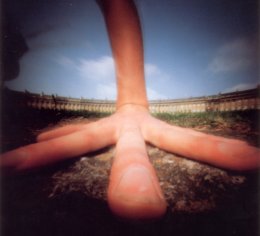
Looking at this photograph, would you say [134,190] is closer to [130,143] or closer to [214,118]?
[130,143]

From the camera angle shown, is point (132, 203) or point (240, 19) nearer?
point (132, 203)

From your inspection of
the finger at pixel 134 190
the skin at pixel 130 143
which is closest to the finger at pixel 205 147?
the skin at pixel 130 143

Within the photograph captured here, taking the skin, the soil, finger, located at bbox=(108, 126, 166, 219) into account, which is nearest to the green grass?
the skin

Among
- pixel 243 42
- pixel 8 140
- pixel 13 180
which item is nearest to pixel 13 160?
pixel 13 180

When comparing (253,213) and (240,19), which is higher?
(240,19)

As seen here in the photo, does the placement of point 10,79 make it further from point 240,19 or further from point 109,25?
point 240,19

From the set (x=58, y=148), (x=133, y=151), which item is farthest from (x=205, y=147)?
(x=58, y=148)

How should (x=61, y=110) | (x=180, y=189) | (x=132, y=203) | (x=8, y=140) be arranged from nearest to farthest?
(x=132, y=203) → (x=180, y=189) → (x=8, y=140) → (x=61, y=110)
